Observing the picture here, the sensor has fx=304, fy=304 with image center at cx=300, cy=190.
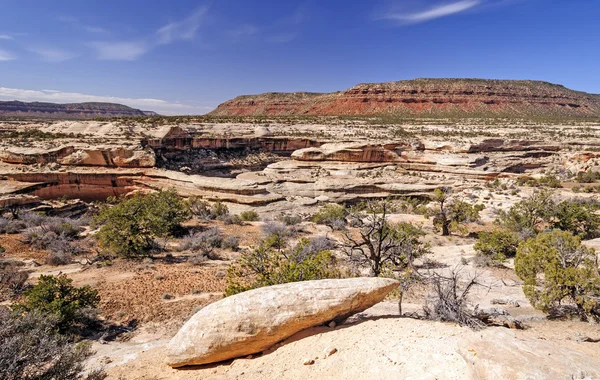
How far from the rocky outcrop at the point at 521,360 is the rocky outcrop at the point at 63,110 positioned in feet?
413

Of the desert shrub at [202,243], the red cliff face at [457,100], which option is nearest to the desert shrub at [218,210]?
the desert shrub at [202,243]

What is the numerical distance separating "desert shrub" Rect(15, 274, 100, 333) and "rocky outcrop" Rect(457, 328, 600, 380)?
7.26 meters

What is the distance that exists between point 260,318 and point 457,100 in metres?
92.5

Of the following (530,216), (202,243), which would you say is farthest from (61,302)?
(530,216)

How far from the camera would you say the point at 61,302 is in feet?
21.4

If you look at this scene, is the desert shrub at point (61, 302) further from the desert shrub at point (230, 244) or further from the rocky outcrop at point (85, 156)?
the rocky outcrop at point (85, 156)

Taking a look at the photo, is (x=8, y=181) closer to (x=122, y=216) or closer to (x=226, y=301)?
(x=122, y=216)

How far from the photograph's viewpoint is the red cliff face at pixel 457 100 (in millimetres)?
78750

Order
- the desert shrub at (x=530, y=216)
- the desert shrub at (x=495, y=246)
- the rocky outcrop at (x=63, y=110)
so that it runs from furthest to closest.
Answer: the rocky outcrop at (x=63, y=110)
the desert shrub at (x=530, y=216)
the desert shrub at (x=495, y=246)

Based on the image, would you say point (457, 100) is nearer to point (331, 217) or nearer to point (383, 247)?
point (331, 217)

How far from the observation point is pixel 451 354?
373cm

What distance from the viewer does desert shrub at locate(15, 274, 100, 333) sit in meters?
6.40

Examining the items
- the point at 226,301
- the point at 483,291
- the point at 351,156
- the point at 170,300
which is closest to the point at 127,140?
the point at 351,156

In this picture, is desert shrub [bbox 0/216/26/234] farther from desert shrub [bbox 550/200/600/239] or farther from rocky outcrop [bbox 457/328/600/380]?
desert shrub [bbox 550/200/600/239]
